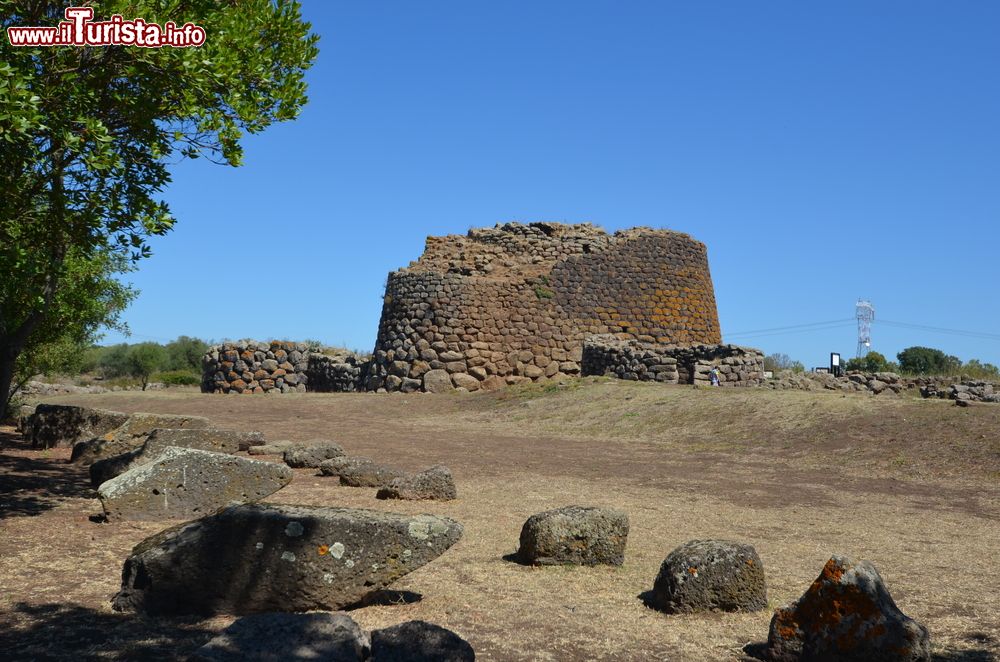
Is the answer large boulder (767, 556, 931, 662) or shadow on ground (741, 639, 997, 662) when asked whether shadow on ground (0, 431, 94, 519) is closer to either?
shadow on ground (741, 639, 997, 662)

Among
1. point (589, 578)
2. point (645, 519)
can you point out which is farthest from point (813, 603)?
point (645, 519)

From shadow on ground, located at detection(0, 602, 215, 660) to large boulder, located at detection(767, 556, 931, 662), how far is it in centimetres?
343

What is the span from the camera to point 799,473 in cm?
1398

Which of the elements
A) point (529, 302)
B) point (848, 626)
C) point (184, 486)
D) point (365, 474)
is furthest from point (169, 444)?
point (529, 302)

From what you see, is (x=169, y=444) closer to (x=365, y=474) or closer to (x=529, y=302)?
(x=365, y=474)

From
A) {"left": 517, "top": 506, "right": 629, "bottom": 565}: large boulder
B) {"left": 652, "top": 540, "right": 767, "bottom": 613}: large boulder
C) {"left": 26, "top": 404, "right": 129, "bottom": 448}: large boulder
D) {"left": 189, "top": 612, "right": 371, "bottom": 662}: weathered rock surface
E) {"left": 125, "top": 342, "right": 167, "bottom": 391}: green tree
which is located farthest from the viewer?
{"left": 125, "top": 342, "right": 167, "bottom": 391}: green tree

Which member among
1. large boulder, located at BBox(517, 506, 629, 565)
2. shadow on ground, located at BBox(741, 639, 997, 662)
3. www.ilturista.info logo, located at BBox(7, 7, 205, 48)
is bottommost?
shadow on ground, located at BBox(741, 639, 997, 662)

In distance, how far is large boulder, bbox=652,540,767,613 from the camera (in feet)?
19.1

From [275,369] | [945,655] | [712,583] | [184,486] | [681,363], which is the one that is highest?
[681,363]

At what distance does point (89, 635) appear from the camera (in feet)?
15.8

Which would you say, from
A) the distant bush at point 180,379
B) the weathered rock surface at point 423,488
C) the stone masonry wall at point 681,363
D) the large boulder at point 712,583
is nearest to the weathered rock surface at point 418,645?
the large boulder at point 712,583

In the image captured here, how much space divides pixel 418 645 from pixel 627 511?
5.96 meters

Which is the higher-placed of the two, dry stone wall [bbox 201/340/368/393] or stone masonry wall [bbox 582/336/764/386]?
stone masonry wall [bbox 582/336/764/386]

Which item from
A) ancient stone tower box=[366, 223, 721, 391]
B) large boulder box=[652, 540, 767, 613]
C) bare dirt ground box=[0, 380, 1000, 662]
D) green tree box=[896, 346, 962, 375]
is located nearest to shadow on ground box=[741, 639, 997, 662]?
bare dirt ground box=[0, 380, 1000, 662]
